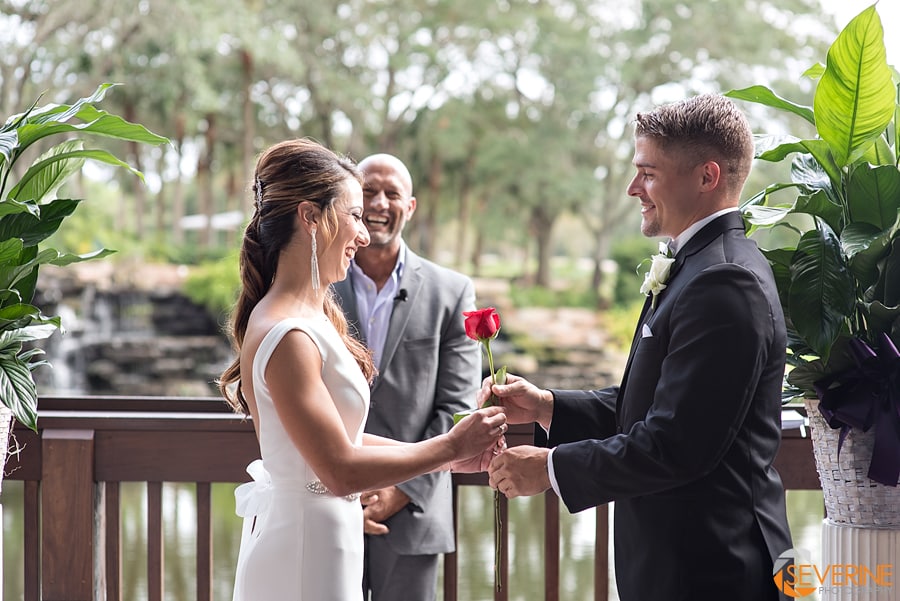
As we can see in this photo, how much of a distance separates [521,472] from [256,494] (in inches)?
22.3

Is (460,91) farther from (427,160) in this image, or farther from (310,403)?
(310,403)

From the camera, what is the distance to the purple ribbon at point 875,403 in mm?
2188

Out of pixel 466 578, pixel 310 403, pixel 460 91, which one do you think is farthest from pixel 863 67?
pixel 460 91

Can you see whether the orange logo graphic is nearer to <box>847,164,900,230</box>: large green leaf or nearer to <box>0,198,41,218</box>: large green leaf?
<box>847,164,900,230</box>: large green leaf

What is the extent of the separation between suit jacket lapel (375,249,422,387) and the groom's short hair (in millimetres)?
1066

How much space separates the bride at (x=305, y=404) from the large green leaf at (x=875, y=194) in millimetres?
973

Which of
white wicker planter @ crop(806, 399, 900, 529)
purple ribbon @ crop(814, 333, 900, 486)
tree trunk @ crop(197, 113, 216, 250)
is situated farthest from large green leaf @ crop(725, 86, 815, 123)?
tree trunk @ crop(197, 113, 216, 250)

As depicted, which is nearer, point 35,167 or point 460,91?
point 35,167

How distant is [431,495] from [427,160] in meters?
18.5

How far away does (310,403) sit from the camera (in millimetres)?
1820

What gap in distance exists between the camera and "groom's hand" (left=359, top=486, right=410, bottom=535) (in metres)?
2.63

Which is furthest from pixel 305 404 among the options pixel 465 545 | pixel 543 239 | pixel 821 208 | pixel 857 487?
pixel 543 239

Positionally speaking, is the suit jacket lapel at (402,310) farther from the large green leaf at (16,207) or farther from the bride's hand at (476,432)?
the large green leaf at (16,207)

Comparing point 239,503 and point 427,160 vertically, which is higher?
point 427,160
